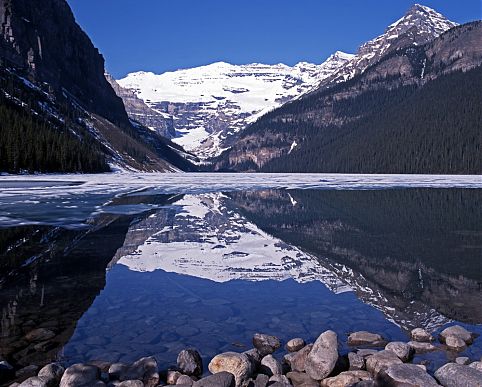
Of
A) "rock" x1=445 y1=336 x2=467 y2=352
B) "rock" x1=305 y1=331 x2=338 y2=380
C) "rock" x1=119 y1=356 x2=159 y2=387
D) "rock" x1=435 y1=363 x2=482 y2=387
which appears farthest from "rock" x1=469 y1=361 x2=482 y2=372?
"rock" x1=119 y1=356 x2=159 y2=387

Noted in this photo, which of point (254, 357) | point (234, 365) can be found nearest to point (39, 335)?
Answer: point (234, 365)

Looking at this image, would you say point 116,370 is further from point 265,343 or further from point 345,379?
point 345,379

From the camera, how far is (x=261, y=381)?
716 cm

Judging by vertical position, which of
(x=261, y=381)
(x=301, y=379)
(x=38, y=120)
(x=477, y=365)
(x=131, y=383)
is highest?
(x=38, y=120)

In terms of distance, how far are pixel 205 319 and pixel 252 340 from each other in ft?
5.31

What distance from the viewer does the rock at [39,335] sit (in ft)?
28.5

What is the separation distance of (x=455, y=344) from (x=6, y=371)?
25.7 ft

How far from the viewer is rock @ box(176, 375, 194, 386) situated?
6949mm

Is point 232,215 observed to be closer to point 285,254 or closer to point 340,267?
point 285,254

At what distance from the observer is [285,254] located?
17250 millimetres

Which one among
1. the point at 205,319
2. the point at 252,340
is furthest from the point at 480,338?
the point at 205,319

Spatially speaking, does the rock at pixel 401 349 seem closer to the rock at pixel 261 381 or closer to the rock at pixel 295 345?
the rock at pixel 295 345

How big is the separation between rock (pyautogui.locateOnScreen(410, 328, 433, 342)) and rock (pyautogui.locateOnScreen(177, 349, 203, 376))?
428 cm

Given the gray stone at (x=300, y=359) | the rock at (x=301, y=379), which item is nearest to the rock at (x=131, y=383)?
the rock at (x=301, y=379)
